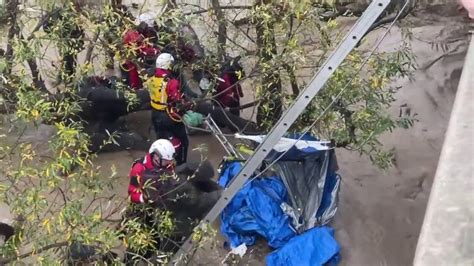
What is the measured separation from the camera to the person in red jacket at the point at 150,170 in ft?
16.5

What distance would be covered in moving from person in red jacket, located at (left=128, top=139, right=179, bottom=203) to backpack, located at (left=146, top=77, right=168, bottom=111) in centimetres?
107

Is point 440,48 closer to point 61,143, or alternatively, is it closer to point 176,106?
point 176,106

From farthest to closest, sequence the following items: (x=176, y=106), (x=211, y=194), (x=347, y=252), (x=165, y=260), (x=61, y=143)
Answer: (x=176, y=106)
(x=347, y=252)
(x=211, y=194)
(x=165, y=260)
(x=61, y=143)

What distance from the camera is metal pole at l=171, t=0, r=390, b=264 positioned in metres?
4.50

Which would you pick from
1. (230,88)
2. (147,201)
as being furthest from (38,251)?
(230,88)

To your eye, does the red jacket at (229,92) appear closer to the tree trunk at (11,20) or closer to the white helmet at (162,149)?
the white helmet at (162,149)

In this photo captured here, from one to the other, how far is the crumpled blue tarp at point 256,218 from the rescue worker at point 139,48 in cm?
133

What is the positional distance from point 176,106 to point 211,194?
1.26 meters

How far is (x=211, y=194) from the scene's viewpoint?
19.5 ft

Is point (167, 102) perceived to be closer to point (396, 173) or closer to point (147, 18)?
point (147, 18)

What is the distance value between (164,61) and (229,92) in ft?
3.89

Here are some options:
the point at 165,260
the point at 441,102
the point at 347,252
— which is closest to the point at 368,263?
the point at 347,252

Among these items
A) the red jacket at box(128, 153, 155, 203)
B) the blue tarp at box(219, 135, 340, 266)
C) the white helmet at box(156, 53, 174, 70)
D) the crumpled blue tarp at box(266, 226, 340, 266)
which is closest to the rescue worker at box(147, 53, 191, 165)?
the white helmet at box(156, 53, 174, 70)

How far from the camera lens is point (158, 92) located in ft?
22.3
